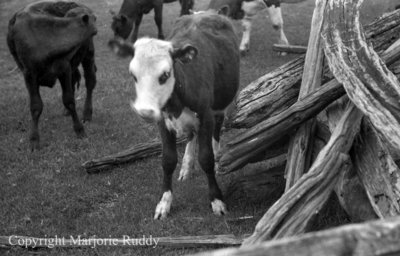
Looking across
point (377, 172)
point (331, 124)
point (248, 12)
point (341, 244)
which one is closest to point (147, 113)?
point (331, 124)

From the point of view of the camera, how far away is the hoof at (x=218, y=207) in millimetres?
6203

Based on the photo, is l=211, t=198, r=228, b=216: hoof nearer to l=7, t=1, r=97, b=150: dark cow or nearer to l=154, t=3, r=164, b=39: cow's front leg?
l=7, t=1, r=97, b=150: dark cow

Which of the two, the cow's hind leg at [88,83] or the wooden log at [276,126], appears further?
the cow's hind leg at [88,83]

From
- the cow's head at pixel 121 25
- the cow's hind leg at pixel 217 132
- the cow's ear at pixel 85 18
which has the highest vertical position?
the cow's ear at pixel 85 18

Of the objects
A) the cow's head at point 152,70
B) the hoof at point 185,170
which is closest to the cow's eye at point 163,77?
the cow's head at point 152,70

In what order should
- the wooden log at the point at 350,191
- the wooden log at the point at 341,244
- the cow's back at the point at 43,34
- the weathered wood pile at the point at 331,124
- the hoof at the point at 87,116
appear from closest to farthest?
the wooden log at the point at 341,244
the weathered wood pile at the point at 331,124
the wooden log at the point at 350,191
the cow's back at the point at 43,34
the hoof at the point at 87,116

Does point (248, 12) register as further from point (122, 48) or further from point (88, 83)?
point (122, 48)

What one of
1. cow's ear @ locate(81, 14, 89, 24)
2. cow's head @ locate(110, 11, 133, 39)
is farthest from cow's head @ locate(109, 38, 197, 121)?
cow's head @ locate(110, 11, 133, 39)

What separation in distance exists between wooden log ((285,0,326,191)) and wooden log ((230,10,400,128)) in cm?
22

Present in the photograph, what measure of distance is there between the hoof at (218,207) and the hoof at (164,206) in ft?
1.54

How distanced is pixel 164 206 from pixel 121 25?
9.33 meters

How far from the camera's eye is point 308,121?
5.58 meters

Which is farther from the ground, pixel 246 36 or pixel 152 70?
pixel 152 70

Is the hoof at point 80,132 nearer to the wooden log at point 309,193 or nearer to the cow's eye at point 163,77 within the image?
the cow's eye at point 163,77
